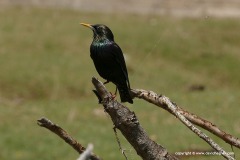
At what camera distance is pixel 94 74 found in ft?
94.3

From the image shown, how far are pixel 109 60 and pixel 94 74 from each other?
2444cm

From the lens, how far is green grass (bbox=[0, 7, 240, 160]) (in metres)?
17.6

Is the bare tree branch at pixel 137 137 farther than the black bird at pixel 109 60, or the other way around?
the black bird at pixel 109 60

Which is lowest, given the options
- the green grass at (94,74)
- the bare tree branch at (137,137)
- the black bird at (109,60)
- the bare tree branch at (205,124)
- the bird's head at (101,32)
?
the bare tree branch at (137,137)

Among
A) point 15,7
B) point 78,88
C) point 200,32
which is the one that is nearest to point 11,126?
point 78,88

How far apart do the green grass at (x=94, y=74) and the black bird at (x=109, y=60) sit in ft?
33.0

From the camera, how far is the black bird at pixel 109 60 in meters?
4.31

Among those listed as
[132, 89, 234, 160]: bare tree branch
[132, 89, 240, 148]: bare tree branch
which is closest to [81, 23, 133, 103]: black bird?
[132, 89, 234, 160]: bare tree branch

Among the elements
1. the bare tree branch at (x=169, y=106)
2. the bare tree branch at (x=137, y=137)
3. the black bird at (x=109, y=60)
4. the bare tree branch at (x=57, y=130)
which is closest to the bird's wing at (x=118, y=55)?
the black bird at (x=109, y=60)

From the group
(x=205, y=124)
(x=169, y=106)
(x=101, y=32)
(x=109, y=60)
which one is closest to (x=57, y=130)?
(x=169, y=106)

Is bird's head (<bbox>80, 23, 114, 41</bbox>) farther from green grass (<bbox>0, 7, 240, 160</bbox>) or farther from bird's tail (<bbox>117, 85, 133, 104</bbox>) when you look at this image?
green grass (<bbox>0, 7, 240, 160</bbox>)

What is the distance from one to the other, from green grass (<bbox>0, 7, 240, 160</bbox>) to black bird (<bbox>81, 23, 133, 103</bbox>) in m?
10.1

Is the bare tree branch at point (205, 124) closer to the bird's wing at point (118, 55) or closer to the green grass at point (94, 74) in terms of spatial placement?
the bird's wing at point (118, 55)

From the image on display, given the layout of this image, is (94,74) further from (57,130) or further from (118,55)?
(57,130)
